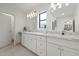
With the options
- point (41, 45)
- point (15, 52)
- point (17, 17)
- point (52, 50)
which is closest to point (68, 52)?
point (52, 50)

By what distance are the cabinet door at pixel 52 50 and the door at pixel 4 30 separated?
2.89m

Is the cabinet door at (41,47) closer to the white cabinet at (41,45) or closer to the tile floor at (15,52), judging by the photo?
the white cabinet at (41,45)

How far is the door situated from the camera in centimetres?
390

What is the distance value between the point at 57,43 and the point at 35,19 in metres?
2.54

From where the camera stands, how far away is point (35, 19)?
13.5 feet

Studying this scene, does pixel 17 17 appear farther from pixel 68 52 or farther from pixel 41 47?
pixel 68 52

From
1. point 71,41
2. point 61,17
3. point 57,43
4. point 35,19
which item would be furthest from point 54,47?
point 35,19

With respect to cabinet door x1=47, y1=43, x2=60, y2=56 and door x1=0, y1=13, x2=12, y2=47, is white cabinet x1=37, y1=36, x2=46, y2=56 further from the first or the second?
door x1=0, y1=13, x2=12, y2=47

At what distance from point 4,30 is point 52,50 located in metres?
3.14

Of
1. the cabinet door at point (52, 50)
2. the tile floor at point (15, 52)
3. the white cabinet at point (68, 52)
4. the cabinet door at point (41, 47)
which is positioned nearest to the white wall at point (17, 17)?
the tile floor at point (15, 52)

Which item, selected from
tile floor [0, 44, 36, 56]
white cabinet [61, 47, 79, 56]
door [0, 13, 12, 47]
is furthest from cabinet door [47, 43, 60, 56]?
door [0, 13, 12, 47]

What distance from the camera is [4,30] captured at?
408cm

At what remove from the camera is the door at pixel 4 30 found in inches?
154

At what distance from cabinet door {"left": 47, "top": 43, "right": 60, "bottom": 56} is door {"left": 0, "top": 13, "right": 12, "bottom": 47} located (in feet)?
9.48
